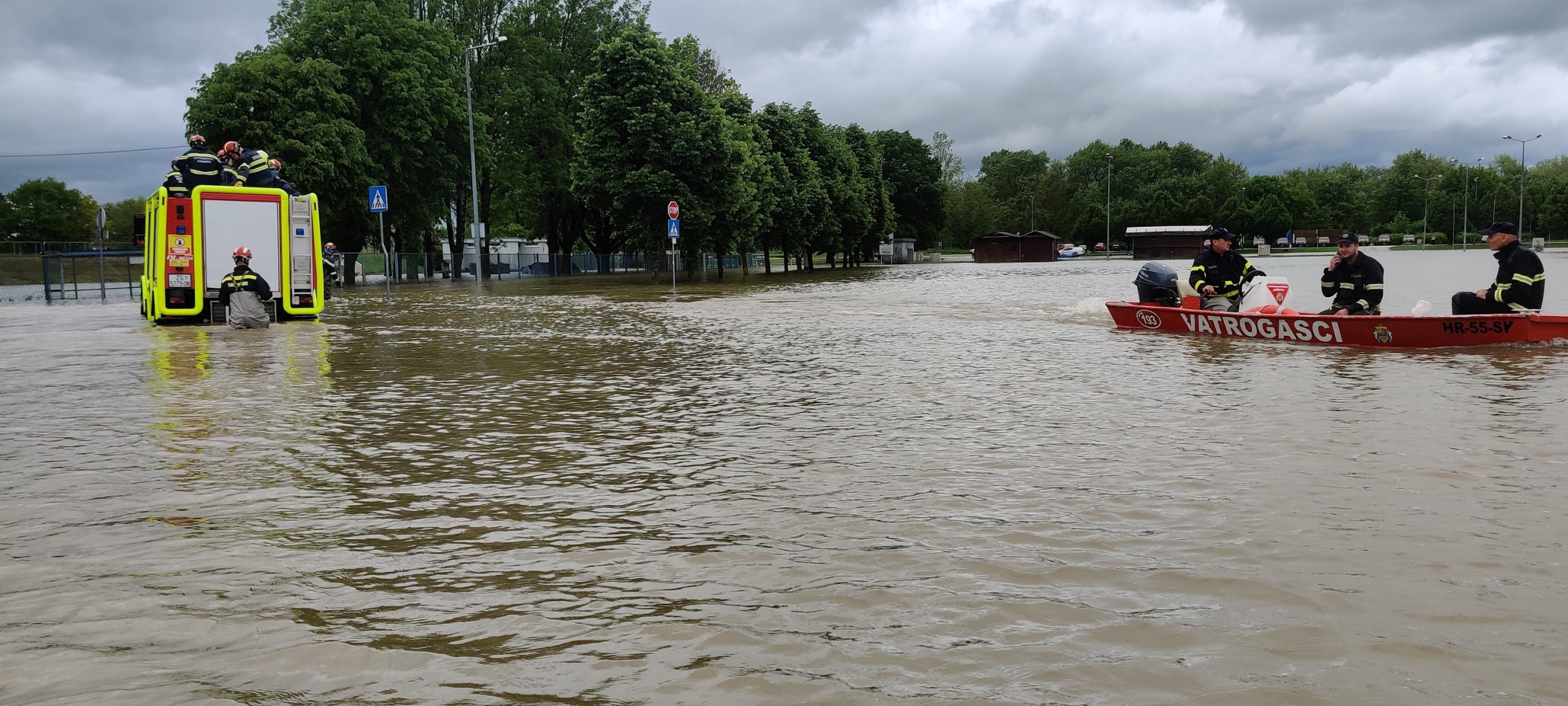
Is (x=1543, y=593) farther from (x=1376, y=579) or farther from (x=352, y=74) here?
(x=352, y=74)

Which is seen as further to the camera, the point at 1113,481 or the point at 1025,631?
the point at 1113,481

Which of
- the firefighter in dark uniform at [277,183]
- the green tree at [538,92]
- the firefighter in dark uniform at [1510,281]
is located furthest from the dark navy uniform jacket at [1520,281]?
the green tree at [538,92]

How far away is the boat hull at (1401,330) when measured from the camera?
45.7ft

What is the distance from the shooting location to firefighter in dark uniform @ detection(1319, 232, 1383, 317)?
15648mm

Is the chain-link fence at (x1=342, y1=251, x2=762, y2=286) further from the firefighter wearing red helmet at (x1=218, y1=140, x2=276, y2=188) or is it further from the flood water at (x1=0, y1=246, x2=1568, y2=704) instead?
the flood water at (x1=0, y1=246, x2=1568, y2=704)

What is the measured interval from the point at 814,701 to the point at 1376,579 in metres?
2.63

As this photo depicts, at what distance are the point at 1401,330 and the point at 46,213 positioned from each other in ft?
386

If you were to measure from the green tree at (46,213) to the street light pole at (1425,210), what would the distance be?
470 feet

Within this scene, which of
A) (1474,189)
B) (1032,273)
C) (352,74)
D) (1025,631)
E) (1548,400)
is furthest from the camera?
(1474,189)

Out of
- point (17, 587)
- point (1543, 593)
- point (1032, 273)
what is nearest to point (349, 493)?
point (17, 587)

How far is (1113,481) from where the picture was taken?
21.6 ft

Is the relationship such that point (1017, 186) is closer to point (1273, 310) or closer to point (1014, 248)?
point (1014, 248)

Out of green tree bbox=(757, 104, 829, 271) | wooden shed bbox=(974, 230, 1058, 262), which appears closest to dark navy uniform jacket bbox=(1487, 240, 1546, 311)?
green tree bbox=(757, 104, 829, 271)

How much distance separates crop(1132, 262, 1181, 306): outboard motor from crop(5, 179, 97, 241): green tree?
10475cm
